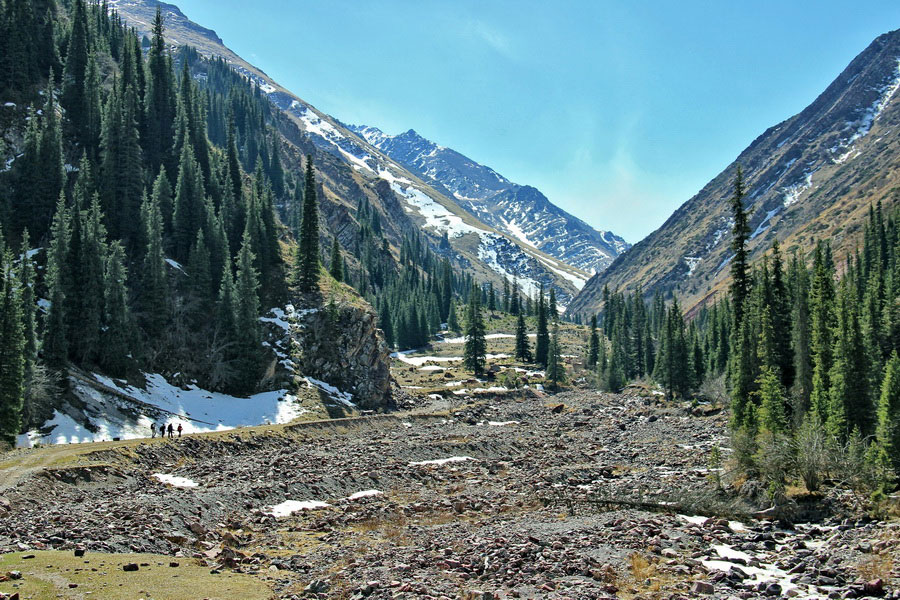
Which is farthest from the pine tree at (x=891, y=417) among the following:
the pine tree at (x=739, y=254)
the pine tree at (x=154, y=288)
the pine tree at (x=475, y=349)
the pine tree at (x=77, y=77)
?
the pine tree at (x=77, y=77)

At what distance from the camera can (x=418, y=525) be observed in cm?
2903

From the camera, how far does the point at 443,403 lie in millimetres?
91375

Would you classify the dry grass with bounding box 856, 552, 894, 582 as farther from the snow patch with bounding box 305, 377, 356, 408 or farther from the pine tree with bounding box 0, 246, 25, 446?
the snow patch with bounding box 305, 377, 356, 408

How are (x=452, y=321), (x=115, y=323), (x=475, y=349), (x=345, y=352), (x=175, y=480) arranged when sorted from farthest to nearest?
(x=452, y=321), (x=475, y=349), (x=345, y=352), (x=115, y=323), (x=175, y=480)

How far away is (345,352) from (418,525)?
2126 inches

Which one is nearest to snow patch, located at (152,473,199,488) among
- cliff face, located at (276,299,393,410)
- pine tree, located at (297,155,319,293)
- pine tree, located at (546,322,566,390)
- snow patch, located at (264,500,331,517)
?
snow patch, located at (264,500,331,517)

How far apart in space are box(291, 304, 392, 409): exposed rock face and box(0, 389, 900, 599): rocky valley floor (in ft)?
93.0

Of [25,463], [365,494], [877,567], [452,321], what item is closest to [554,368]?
[452,321]

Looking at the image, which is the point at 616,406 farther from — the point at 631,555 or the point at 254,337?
the point at 631,555

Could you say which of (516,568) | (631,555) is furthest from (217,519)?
(631,555)

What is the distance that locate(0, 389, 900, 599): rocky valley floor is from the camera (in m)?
19.4

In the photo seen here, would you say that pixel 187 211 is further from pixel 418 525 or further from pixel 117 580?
pixel 117 580

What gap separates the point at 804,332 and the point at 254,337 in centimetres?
5609

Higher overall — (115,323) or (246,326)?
(115,323)
